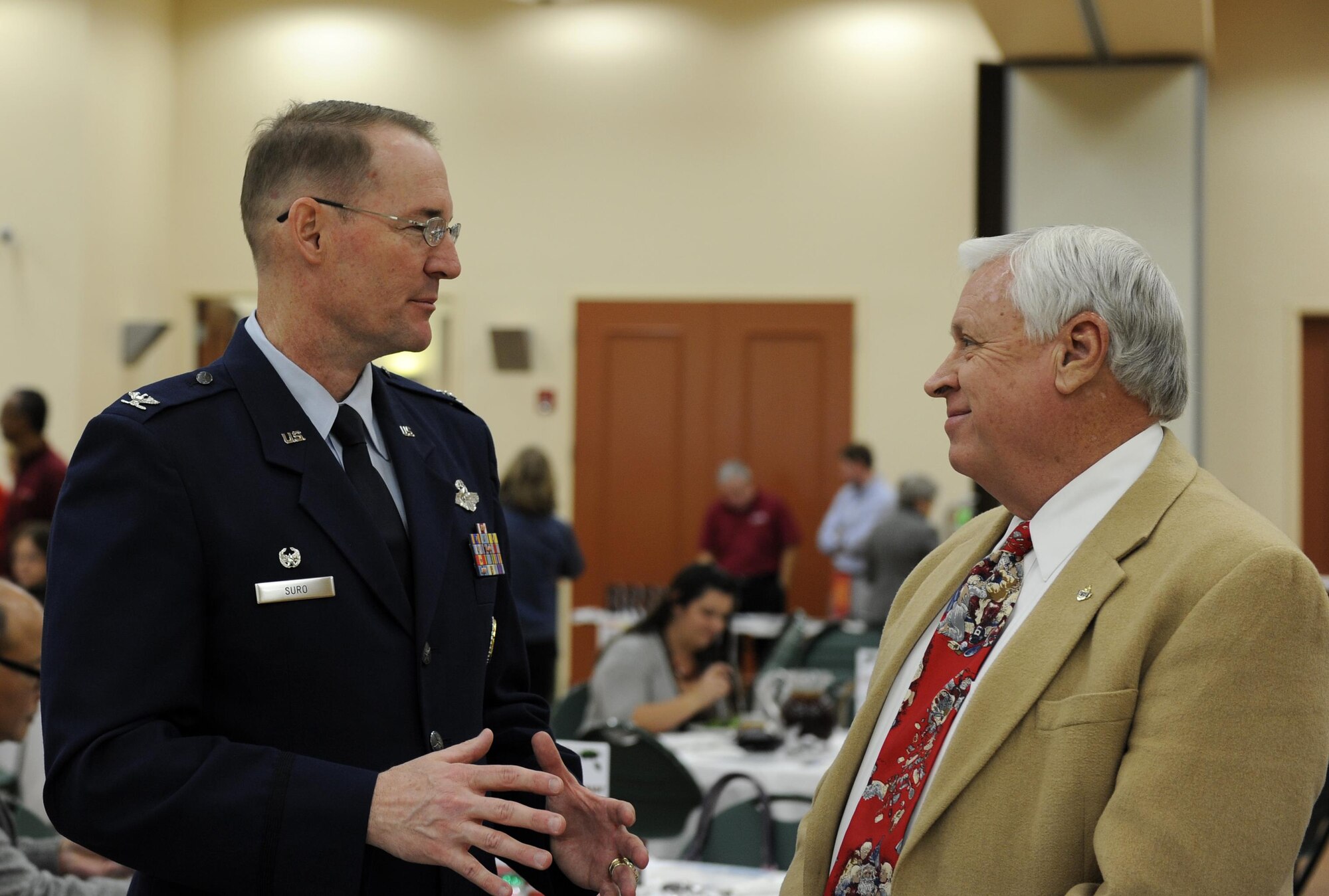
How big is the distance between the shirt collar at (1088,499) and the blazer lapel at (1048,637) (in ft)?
0.06

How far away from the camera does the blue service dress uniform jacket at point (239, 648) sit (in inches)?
53.7

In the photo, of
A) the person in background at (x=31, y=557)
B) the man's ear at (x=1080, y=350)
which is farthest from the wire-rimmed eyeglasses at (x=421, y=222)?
the person in background at (x=31, y=557)

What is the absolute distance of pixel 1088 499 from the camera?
163 centimetres

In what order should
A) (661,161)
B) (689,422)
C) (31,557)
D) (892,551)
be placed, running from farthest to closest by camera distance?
(661,161) < (689,422) < (892,551) < (31,557)

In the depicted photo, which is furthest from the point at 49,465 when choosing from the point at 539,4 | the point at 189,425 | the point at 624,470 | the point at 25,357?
the point at 189,425

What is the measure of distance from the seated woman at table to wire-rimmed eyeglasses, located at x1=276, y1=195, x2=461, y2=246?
3231 mm

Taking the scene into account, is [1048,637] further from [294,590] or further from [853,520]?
[853,520]

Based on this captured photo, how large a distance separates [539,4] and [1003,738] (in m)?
9.19

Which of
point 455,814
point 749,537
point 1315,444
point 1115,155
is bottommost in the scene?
point 749,537

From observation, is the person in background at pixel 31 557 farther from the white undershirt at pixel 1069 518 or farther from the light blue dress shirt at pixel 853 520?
the light blue dress shirt at pixel 853 520

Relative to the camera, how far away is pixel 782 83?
9719mm

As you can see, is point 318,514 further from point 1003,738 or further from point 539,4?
point 539,4

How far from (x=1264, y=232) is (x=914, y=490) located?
9.59 feet

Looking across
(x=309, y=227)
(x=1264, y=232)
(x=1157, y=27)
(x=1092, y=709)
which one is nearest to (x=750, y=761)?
(x=1092, y=709)
